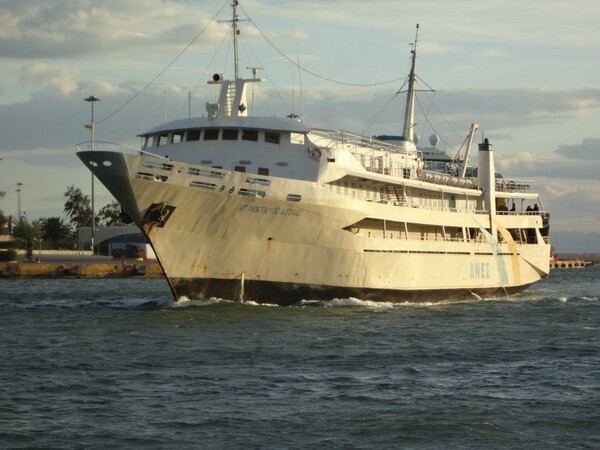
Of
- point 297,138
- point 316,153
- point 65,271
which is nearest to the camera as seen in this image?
point 316,153

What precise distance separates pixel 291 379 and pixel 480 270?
2612 centimetres

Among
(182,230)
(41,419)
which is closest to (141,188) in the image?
(182,230)

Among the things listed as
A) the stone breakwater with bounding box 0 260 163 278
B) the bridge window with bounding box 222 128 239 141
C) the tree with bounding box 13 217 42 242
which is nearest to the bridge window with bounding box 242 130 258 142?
the bridge window with bounding box 222 128 239 141

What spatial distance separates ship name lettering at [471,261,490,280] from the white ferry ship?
82 mm

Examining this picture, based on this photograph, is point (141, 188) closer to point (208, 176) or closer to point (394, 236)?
point (208, 176)

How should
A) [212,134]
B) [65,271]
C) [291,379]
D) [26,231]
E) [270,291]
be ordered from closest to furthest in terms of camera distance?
[291,379] → [270,291] → [212,134] → [65,271] → [26,231]

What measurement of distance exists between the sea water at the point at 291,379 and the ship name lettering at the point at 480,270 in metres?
10.0

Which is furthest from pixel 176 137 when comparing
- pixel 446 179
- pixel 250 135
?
pixel 446 179

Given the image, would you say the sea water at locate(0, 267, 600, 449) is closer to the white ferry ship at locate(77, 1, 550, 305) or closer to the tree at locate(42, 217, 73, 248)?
the white ferry ship at locate(77, 1, 550, 305)

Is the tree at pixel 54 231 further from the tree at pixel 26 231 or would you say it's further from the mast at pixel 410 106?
the mast at pixel 410 106

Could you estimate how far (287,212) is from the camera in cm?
3475

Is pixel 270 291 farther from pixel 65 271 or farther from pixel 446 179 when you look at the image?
pixel 65 271

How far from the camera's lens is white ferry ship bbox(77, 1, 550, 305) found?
3319 centimetres

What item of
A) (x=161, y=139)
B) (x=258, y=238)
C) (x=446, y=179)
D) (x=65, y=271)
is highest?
(x=161, y=139)
